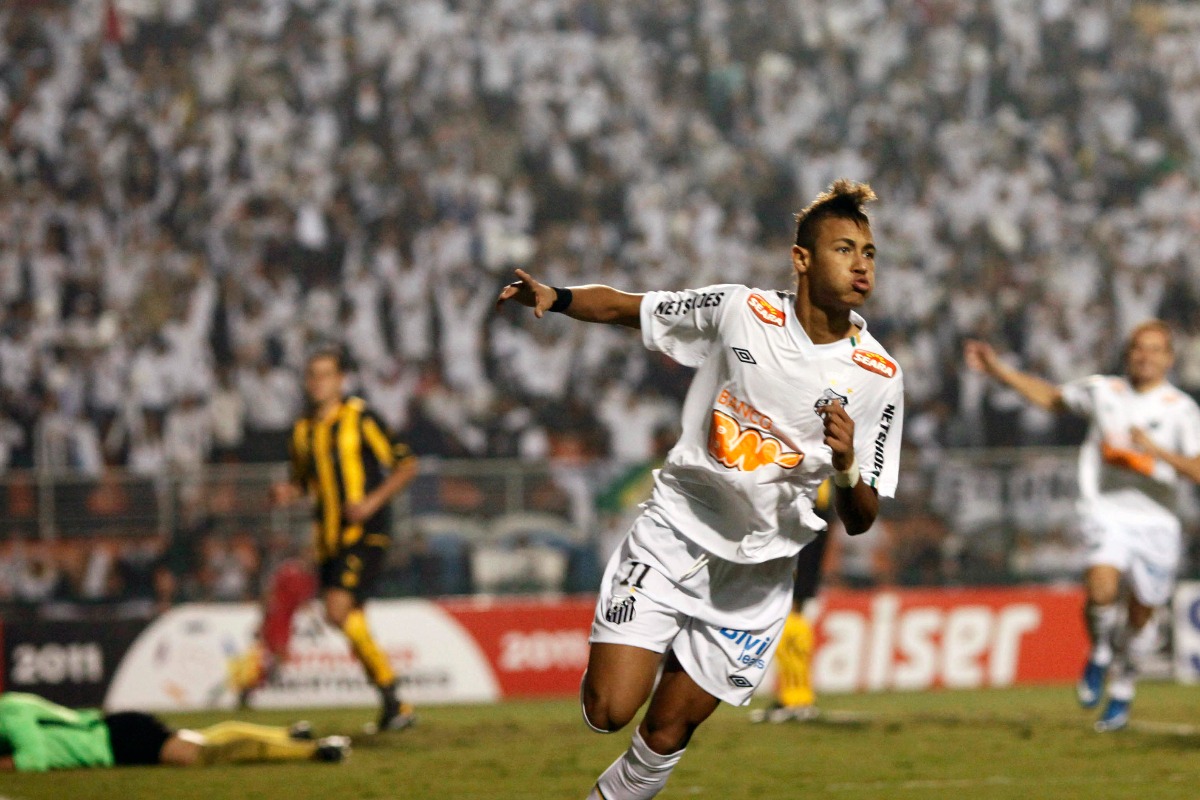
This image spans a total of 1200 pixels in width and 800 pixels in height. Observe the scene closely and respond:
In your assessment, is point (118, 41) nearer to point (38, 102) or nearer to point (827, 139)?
point (38, 102)

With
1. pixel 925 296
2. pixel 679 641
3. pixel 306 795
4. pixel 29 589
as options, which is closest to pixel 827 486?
pixel 306 795

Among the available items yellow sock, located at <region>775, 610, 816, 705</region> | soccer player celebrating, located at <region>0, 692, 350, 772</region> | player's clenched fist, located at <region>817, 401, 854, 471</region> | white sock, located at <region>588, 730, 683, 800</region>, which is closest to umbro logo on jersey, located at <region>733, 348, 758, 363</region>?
player's clenched fist, located at <region>817, 401, 854, 471</region>

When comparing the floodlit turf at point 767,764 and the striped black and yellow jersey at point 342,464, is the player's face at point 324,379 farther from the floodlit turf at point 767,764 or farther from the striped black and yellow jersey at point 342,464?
the floodlit turf at point 767,764

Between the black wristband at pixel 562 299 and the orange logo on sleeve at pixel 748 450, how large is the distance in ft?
2.44

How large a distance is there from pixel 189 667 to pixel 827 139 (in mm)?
12620

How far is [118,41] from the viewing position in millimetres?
20875

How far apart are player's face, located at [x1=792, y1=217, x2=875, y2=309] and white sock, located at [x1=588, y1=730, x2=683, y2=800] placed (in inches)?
68.4

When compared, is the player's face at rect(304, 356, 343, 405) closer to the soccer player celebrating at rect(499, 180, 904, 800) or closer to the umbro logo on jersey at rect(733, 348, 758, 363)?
the soccer player celebrating at rect(499, 180, 904, 800)

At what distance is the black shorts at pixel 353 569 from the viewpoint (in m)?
11.0

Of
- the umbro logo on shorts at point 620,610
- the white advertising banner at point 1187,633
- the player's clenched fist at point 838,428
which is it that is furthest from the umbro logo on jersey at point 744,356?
the white advertising banner at point 1187,633

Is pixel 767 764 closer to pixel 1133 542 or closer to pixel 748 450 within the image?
pixel 1133 542

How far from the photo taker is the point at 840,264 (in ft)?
19.6

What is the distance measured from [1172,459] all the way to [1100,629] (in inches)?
56.6

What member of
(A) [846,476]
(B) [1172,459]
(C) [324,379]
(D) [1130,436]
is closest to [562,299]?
(A) [846,476]
